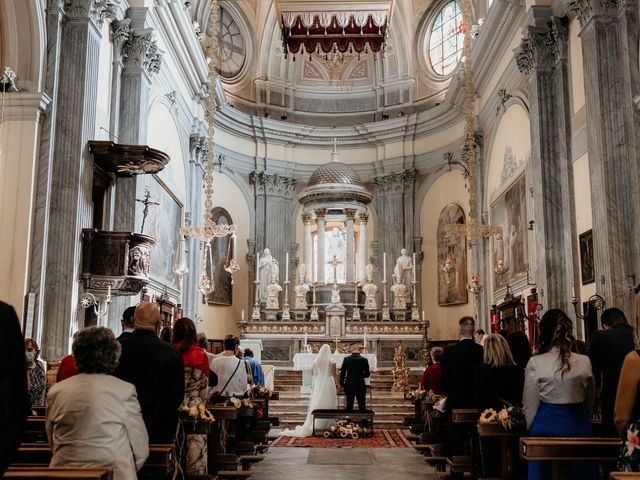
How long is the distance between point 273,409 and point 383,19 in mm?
9527

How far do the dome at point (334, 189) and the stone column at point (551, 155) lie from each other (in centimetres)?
802

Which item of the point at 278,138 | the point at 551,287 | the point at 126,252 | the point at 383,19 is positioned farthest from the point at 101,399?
the point at 278,138

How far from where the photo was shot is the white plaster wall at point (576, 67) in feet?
40.8

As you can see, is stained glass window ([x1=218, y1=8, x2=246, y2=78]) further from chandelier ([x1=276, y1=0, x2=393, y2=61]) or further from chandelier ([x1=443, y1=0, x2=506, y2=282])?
chandelier ([x1=443, y1=0, x2=506, y2=282])

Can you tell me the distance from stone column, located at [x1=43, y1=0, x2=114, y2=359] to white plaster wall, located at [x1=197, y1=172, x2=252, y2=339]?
11298 mm

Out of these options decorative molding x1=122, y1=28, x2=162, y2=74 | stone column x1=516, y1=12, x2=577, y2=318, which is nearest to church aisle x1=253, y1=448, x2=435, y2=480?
stone column x1=516, y1=12, x2=577, y2=318

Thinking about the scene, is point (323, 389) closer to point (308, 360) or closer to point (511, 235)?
point (308, 360)

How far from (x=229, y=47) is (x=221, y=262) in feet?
24.6

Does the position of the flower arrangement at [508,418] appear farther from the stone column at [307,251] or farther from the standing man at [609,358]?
the stone column at [307,251]

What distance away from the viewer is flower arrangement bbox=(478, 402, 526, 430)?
218 inches

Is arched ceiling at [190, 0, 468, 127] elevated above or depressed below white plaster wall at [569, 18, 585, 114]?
above

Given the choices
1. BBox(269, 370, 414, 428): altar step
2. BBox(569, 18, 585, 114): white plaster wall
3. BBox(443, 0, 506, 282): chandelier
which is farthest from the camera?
BBox(269, 370, 414, 428): altar step

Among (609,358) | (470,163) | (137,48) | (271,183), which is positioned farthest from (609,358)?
(271,183)

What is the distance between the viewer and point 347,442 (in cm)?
1152
